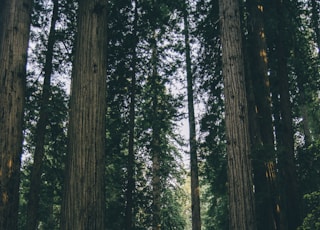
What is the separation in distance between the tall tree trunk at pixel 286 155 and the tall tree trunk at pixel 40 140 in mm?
7453

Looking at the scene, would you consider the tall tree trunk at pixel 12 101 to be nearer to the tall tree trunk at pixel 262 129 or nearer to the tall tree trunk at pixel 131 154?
the tall tree trunk at pixel 131 154

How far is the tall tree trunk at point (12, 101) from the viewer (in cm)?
552

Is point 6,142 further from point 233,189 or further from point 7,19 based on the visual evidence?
point 233,189

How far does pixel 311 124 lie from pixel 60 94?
62.7 feet

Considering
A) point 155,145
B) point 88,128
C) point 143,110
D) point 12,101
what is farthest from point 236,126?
point 143,110

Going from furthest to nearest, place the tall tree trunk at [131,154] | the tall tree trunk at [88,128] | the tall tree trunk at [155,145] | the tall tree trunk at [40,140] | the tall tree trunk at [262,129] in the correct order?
the tall tree trunk at [155,145]
the tall tree trunk at [131,154]
the tall tree trunk at [40,140]
the tall tree trunk at [262,129]
the tall tree trunk at [88,128]

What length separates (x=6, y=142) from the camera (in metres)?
5.66

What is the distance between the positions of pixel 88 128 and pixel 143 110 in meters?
9.50

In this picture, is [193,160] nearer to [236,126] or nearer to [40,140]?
[40,140]

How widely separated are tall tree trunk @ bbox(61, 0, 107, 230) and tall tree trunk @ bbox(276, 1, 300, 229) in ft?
20.4

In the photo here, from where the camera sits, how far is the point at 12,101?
5.87 m

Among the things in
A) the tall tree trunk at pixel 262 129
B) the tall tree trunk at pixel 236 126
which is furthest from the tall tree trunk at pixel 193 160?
the tall tree trunk at pixel 236 126

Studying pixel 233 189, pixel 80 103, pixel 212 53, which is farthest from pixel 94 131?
pixel 212 53

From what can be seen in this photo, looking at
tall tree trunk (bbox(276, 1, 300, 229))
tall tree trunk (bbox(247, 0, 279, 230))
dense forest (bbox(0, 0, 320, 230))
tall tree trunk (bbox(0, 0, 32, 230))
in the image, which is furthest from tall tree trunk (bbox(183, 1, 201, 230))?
tall tree trunk (bbox(0, 0, 32, 230))
